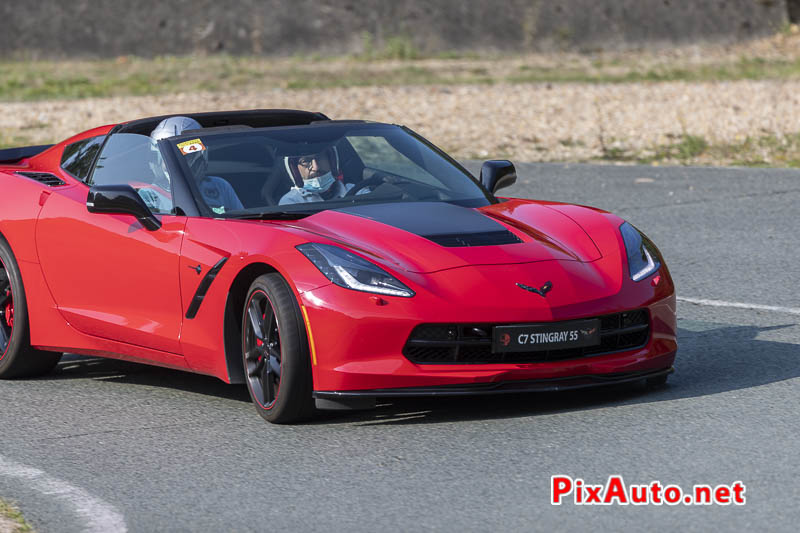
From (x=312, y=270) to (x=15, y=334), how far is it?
7.23ft

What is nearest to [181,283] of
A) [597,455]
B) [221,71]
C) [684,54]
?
[597,455]

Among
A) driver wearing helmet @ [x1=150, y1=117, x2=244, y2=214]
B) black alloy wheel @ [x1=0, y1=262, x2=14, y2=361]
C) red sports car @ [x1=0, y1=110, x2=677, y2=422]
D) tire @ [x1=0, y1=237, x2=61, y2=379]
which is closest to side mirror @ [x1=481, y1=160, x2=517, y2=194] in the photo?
red sports car @ [x1=0, y1=110, x2=677, y2=422]

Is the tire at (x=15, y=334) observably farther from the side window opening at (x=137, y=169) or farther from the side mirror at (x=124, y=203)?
the side mirror at (x=124, y=203)

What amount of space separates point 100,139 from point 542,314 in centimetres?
289

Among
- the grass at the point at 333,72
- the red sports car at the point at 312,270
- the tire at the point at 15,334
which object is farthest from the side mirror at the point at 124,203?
the grass at the point at 333,72

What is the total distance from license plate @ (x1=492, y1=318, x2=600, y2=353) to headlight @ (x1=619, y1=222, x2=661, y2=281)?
431 mm

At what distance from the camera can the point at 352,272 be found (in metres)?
5.70

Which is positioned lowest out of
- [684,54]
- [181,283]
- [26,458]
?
[684,54]

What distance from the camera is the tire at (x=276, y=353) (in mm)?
5719

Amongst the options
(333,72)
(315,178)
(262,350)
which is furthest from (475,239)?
(333,72)

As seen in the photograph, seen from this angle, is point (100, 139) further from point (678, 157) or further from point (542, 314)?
point (678, 157)

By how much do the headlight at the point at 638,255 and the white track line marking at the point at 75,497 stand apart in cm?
238

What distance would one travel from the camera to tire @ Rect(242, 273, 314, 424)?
5719mm

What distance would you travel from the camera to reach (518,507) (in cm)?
464
